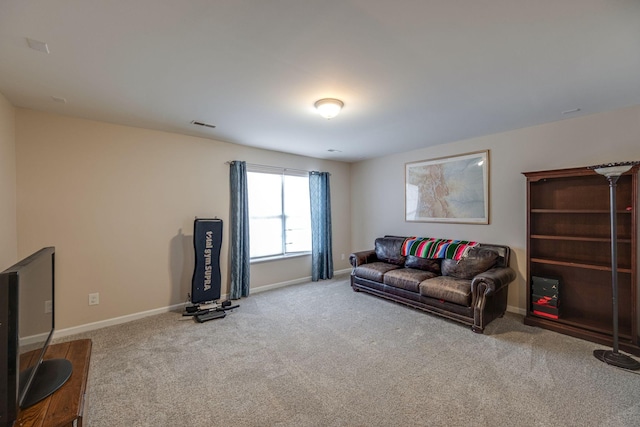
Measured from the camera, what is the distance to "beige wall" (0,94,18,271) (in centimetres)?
235

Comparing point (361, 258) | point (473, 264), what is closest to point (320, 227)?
point (361, 258)

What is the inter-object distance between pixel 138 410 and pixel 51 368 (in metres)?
0.66

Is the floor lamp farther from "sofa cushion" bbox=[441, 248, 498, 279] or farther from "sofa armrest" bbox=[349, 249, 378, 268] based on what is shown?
"sofa armrest" bbox=[349, 249, 378, 268]

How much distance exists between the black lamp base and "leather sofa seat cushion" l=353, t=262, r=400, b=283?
2249 millimetres

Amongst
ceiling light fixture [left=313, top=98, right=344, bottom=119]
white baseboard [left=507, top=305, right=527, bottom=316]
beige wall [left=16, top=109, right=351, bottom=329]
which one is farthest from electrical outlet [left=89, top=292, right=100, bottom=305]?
white baseboard [left=507, top=305, right=527, bottom=316]

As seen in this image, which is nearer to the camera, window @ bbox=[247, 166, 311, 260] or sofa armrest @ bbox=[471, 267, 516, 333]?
sofa armrest @ bbox=[471, 267, 516, 333]

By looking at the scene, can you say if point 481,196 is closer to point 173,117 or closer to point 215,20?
point 215,20

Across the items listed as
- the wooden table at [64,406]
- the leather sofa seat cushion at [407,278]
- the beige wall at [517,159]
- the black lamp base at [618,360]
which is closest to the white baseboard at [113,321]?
the wooden table at [64,406]

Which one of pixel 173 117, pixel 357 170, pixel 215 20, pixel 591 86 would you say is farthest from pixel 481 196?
pixel 173 117

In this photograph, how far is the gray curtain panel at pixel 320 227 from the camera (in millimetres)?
5027

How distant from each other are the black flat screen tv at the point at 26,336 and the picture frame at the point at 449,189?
4.41m

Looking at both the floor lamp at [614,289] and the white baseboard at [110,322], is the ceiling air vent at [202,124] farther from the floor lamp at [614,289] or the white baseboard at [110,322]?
the floor lamp at [614,289]

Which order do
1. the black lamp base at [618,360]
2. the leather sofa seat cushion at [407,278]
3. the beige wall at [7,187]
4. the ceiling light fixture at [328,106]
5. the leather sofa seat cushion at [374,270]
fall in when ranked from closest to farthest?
the black lamp base at [618,360] → the beige wall at [7,187] → the ceiling light fixture at [328,106] → the leather sofa seat cushion at [407,278] → the leather sofa seat cushion at [374,270]

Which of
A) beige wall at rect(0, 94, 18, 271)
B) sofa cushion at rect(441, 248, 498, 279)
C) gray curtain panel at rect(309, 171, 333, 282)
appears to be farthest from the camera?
gray curtain panel at rect(309, 171, 333, 282)
